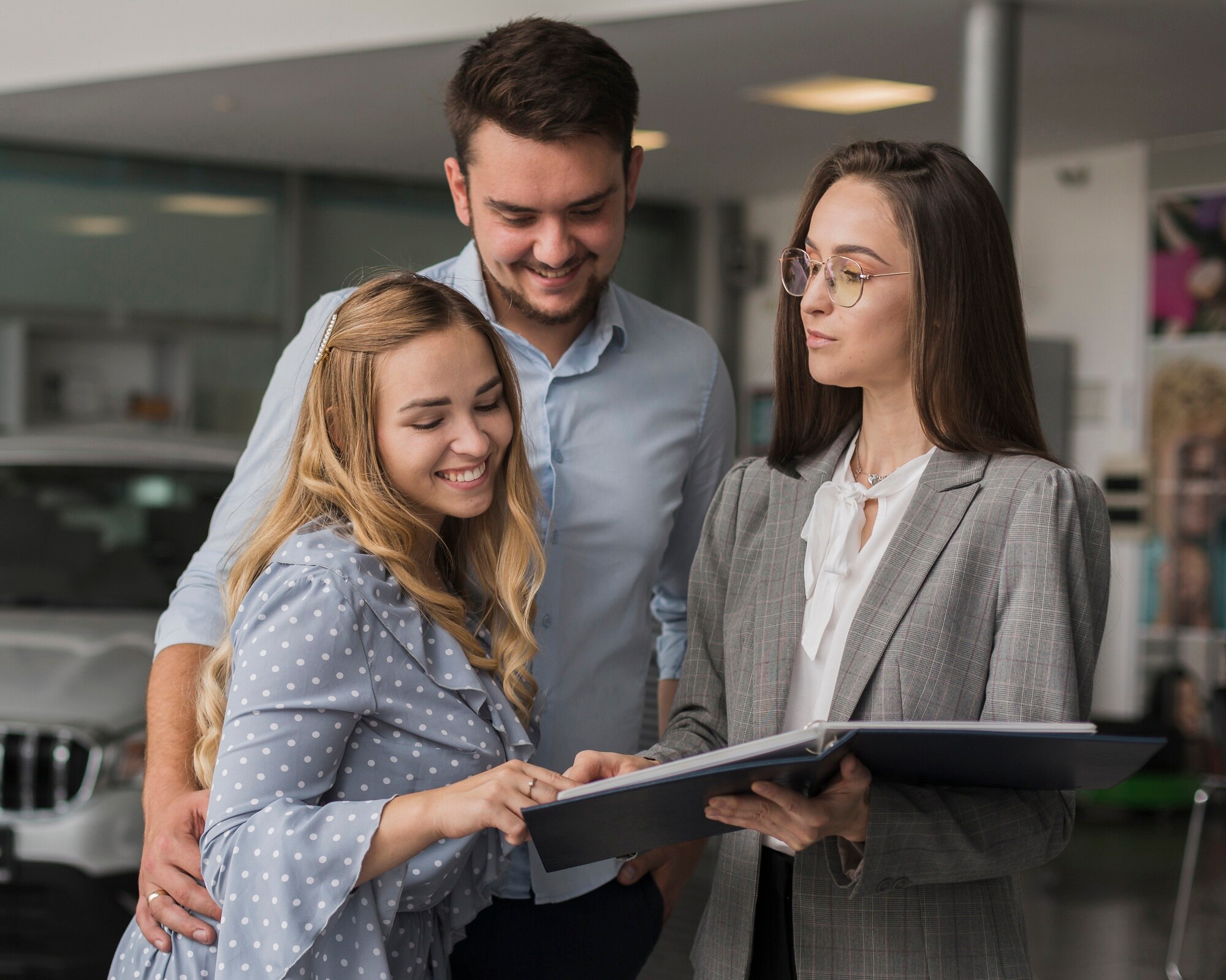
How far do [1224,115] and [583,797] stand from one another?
6573 mm

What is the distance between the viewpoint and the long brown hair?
1.42 meters

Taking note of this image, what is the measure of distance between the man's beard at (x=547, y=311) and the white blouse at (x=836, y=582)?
43 cm

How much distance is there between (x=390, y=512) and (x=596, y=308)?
1.69ft

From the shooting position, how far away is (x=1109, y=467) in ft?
24.0

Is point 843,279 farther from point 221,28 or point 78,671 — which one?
point 221,28

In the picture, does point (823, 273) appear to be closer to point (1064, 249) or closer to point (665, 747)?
point (665, 747)

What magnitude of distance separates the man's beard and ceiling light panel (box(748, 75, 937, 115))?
186 inches

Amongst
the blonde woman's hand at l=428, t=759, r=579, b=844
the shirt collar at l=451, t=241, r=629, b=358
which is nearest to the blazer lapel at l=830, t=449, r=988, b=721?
the blonde woman's hand at l=428, t=759, r=579, b=844

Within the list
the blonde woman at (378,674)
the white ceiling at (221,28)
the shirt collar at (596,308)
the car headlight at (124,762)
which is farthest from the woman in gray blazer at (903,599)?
the white ceiling at (221,28)

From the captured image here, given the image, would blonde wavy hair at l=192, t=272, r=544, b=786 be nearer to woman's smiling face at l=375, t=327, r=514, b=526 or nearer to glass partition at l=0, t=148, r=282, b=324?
woman's smiling face at l=375, t=327, r=514, b=526

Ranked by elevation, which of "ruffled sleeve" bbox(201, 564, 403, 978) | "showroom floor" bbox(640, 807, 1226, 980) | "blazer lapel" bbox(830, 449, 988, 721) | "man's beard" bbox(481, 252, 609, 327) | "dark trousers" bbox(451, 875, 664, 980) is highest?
"man's beard" bbox(481, 252, 609, 327)

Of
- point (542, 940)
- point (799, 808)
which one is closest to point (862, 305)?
point (799, 808)

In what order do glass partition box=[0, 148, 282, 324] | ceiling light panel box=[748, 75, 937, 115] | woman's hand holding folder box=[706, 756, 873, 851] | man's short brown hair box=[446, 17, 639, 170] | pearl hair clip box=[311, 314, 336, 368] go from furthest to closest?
glass partition box=[0, 148, 282, 324] → ceiling light panel box=[748, 75, 937, 115] → man's short brown hair box=[446, 17, 639, 170] → pearl hair clip box=[311, 314, 336, 368] → woman's hand holding folder box=[706, 756, 873, 851]

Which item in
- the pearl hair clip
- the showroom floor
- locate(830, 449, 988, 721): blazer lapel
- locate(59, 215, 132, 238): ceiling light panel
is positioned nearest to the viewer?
locate(830, 449, 988, 721): blazer lapel
